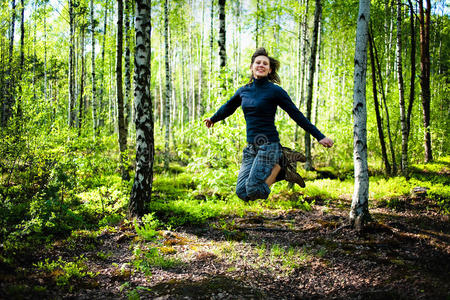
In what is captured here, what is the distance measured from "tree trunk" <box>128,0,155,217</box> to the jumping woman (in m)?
3.31

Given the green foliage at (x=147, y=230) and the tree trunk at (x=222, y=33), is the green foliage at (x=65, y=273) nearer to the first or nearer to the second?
the green foliage at (x=147, y=230)

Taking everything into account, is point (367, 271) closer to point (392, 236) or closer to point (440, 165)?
point (392, 236)

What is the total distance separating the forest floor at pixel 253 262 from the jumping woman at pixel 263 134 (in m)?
1.42

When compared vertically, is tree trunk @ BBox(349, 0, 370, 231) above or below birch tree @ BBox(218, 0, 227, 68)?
below

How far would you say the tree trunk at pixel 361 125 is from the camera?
6.00 m

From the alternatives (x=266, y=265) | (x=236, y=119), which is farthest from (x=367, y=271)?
(x=236, y=119)

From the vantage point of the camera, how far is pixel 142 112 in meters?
6.97

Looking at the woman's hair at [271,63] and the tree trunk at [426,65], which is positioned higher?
the tree trunk at [426,65]

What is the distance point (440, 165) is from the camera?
10.4 m

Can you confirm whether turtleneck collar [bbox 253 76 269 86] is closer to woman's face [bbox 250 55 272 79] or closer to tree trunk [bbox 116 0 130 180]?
woman's face [bbox 250 55 272 79]

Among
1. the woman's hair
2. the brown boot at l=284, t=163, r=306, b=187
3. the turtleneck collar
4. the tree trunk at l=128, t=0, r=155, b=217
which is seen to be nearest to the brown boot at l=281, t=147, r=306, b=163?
the brown boot at l=284, t=163, r=306, b=187

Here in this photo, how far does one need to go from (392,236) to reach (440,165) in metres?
6.55

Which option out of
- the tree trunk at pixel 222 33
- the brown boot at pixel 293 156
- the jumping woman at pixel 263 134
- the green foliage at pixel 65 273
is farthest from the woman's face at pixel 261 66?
the tree trunk at pixel 222 33

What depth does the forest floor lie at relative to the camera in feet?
12.3
